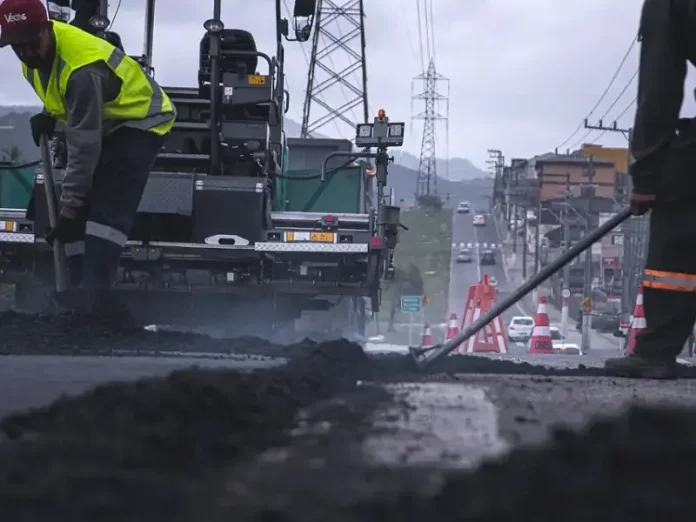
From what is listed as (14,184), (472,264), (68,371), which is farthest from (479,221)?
(68,371)

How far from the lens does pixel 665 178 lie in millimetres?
5137

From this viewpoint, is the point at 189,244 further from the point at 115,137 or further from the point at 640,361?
the point at 640,361

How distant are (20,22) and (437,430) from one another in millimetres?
4206

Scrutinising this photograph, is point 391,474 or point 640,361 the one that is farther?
point 640,361

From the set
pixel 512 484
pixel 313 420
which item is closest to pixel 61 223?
pixel 313 420

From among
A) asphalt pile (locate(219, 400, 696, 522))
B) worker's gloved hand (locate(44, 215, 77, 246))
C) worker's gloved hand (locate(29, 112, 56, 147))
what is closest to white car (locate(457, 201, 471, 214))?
worker's gloved hand (locate(29, 112, 56, 147))

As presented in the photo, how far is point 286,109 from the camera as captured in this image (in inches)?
485

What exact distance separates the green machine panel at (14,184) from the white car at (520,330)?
34888 millimetres

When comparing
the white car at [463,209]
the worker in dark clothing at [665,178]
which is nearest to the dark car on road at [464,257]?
the white car at [463,209]

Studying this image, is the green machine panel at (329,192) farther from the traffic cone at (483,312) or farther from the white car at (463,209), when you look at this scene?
the white car at (463,209)

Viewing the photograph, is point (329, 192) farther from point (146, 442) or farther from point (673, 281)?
point (146, 442)

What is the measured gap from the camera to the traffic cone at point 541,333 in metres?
15.5

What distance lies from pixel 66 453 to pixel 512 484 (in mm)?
964

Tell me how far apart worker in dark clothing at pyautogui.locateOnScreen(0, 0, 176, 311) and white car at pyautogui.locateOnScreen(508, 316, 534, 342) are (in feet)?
129
